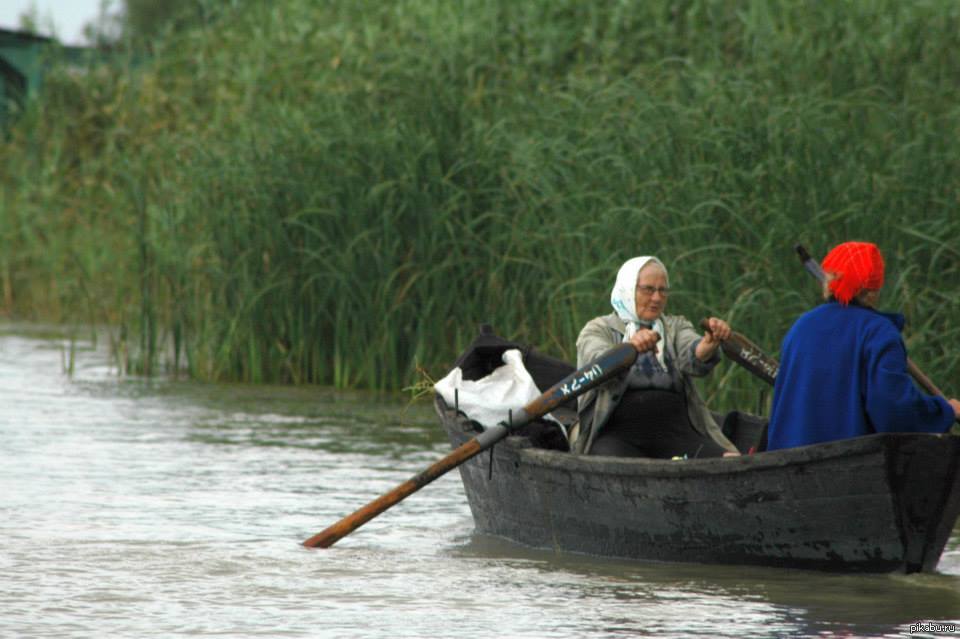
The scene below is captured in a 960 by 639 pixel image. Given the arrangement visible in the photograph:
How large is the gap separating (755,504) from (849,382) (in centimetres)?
59

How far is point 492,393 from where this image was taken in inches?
353

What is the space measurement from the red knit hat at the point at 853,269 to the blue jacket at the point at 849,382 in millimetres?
67

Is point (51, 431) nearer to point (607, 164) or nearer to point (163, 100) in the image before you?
point (607, 164)

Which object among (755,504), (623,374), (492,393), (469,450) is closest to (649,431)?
(623,374)

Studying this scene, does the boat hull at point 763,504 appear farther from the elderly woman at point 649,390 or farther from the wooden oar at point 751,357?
the wooden oar at point 751,357

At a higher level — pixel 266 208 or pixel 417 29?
pixel 417 29

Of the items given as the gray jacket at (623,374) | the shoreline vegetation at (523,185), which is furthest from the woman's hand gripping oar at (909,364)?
the shoreline vegetation at (523,185)

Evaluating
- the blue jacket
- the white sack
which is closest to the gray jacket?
the white sack

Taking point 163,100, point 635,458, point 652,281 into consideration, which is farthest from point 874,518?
point 163,100

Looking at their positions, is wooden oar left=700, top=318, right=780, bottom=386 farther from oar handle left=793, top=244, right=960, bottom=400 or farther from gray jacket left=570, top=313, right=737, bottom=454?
oar handle left=793, top=244, right=960, bottom=400

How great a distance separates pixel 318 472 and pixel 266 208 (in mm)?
2826

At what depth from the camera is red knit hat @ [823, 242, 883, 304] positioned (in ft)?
23.0

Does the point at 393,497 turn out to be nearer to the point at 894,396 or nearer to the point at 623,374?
the point at 623,374

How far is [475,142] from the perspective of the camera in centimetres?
1214
